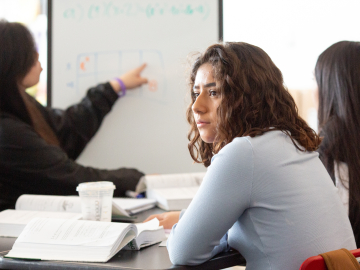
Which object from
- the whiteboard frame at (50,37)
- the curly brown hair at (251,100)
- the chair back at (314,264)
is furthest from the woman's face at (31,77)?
the chair back at (314,264)

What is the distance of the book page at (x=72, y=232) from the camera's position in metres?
0.89

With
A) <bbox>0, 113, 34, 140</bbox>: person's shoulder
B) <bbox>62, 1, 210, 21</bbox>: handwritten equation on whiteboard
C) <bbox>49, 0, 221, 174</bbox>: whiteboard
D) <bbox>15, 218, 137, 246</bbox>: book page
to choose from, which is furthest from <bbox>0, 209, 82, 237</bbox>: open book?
<bbox>62, 1, 210, 21</bbox>: handwritten equation on whiteboard

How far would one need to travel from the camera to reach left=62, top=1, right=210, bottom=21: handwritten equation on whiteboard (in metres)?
2.11

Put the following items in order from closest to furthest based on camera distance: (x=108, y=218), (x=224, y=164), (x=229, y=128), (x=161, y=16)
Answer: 1. (x=224, y=164)
2. (x=229, y=128)
3. (x=108, y=218)
4. (x=161, y=16)

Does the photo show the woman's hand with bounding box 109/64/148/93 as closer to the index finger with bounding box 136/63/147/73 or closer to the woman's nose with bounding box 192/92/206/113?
the index finger with bounding box 136/63/147/73

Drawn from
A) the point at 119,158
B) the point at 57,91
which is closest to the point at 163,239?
the point at 119,158

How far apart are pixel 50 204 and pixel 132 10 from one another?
47.8 inches

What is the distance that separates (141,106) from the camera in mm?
2137

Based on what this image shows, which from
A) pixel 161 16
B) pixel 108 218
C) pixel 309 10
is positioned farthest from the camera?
pixel 309 10

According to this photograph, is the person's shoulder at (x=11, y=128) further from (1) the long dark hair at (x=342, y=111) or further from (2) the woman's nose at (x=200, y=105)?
(1) the long dark hair at (x=342, y=111)

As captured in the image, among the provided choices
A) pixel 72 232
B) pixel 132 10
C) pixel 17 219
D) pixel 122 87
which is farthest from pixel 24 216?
pixel 132 10

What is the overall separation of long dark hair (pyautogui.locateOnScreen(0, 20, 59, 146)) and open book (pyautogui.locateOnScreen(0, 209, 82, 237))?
68cm

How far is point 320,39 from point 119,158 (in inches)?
54.6

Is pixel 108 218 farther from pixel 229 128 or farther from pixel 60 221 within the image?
pixel 229 128
